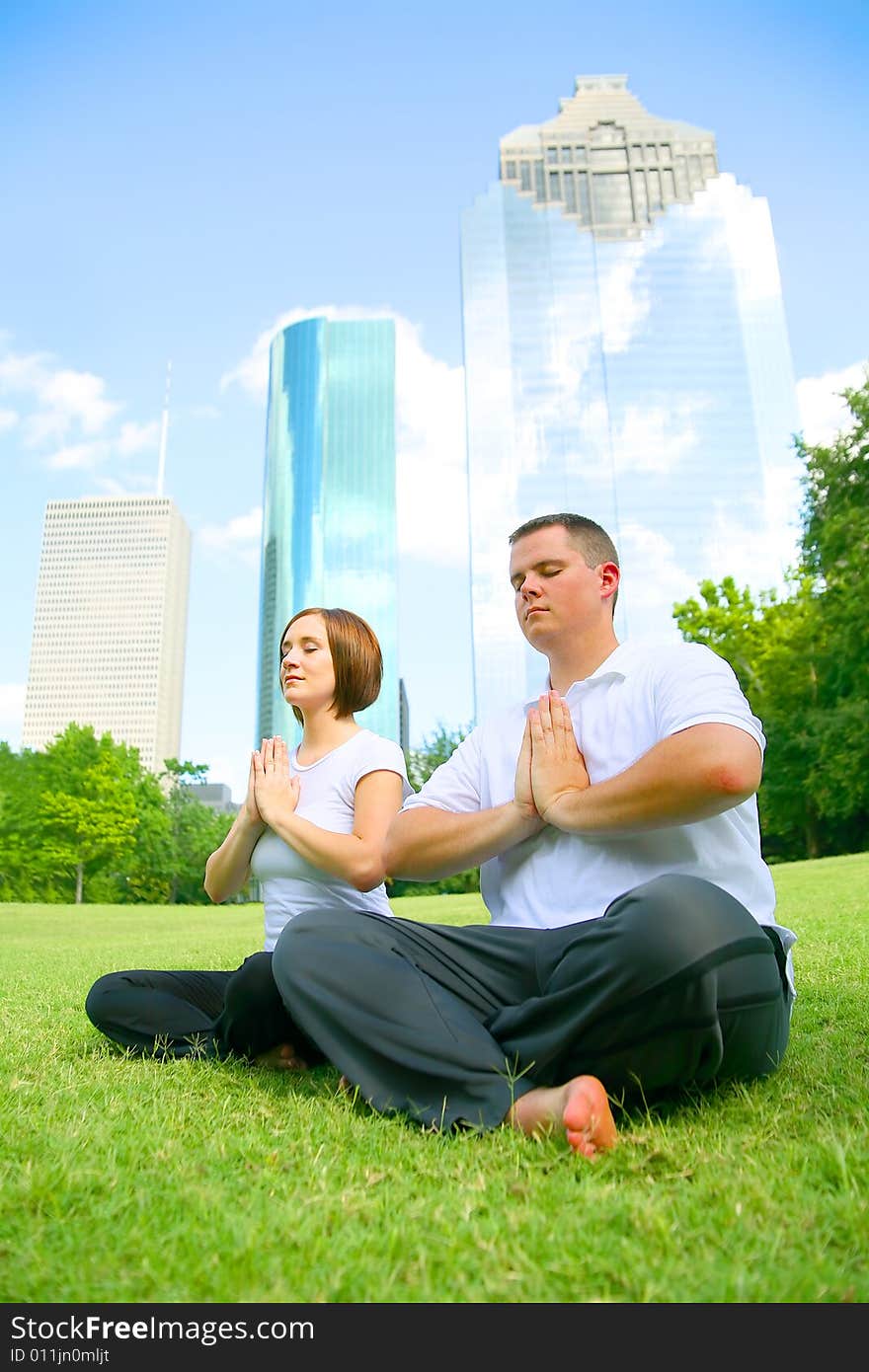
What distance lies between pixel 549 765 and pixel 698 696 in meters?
0.41

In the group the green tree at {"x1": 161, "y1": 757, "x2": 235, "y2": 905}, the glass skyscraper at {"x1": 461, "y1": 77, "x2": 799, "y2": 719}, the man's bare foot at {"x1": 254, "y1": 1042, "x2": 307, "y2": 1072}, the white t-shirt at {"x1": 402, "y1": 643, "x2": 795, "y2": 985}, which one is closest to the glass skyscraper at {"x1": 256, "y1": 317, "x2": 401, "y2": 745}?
the glass skyscraper at {"x1": 461, "y1": 77, "x2": 799, "y2": 719}

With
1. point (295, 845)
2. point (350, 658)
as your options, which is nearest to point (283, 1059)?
point (295, 845)

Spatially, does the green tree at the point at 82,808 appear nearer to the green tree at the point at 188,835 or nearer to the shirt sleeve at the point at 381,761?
the green tree at the point at 188,835

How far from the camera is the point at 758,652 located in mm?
28875

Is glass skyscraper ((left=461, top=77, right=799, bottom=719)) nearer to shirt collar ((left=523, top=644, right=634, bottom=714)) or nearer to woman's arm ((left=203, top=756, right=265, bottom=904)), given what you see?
woman's arm ((left=203, top=756, right=265, bottom=904))

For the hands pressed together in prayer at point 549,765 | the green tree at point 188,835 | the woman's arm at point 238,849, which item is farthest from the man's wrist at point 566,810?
the green tree at point 188,835

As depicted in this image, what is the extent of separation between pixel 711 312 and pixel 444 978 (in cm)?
8203

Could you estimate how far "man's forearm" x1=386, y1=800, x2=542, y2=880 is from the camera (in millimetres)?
2219

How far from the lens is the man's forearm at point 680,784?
6.26 ft

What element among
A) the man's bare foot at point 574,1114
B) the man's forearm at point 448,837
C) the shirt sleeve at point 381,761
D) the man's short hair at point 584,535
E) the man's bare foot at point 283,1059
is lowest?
the man's bare foot at point 283,1059

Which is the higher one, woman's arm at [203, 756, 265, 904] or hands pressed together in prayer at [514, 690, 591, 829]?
hands pressed together in prayer at [514, 690, 591, 829]

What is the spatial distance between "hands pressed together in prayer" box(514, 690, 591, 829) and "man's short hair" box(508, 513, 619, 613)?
493mm

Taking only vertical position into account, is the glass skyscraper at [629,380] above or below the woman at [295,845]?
above

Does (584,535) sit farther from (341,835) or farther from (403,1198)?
(403,1198)
